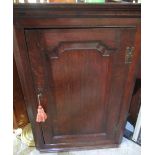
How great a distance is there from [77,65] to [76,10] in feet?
0.91

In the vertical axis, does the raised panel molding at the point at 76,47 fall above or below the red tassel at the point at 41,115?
above

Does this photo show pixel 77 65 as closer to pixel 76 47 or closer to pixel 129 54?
pixel 76 47

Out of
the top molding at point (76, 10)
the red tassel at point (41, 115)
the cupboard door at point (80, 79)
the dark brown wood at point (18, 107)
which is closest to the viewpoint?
the top molding at point (76, 10)

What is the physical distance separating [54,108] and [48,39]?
0.44 m

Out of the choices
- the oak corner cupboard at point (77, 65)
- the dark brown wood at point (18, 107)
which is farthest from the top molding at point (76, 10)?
the dark brown wood at point (18, 107)

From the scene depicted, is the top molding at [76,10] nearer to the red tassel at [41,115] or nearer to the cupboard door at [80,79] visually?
the cupboard door at [80,79]

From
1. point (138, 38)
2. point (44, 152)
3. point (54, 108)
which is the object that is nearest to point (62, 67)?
point (54, 108)

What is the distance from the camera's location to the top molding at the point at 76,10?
739mm

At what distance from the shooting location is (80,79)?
986mm

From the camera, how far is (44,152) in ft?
4.36

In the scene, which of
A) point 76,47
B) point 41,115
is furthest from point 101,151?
point 76,47
